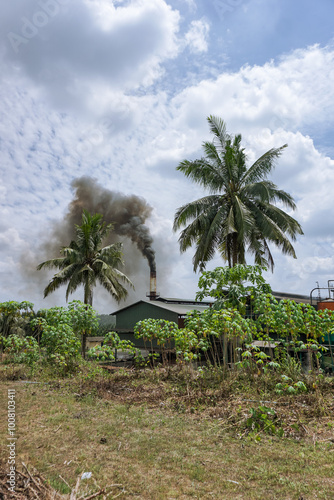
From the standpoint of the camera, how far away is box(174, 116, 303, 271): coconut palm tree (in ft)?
60.0

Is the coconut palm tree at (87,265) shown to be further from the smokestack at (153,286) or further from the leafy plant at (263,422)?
the leafy plant at (263,422)

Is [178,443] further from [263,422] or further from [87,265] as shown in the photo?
[87,265]

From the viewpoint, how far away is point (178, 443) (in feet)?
17.5

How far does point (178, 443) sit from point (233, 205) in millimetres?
14554

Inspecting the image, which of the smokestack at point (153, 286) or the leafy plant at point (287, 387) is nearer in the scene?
the leafy plant at point (287, 387)

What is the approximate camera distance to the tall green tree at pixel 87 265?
2488cm

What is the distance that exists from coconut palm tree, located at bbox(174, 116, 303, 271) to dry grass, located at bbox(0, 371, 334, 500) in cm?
1126

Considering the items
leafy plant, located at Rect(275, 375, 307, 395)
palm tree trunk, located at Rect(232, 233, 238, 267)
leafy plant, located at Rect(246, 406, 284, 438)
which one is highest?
palm tree trunk, located at Rect(232, 233, 238, 267)

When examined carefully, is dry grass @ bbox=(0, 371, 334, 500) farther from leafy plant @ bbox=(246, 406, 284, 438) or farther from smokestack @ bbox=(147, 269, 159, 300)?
smokestack @ bbox=(147, 269, 159, 300)

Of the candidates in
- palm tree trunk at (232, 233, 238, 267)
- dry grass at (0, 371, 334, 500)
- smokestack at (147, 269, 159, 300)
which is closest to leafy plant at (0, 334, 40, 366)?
dry grass at (0, 371, 334, 500)

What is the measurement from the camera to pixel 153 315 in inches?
979

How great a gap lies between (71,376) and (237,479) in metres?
8.24

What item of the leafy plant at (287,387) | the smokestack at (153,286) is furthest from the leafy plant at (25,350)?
the smokestack at (153,286)

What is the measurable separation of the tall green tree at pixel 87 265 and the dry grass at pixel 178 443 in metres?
16.4
